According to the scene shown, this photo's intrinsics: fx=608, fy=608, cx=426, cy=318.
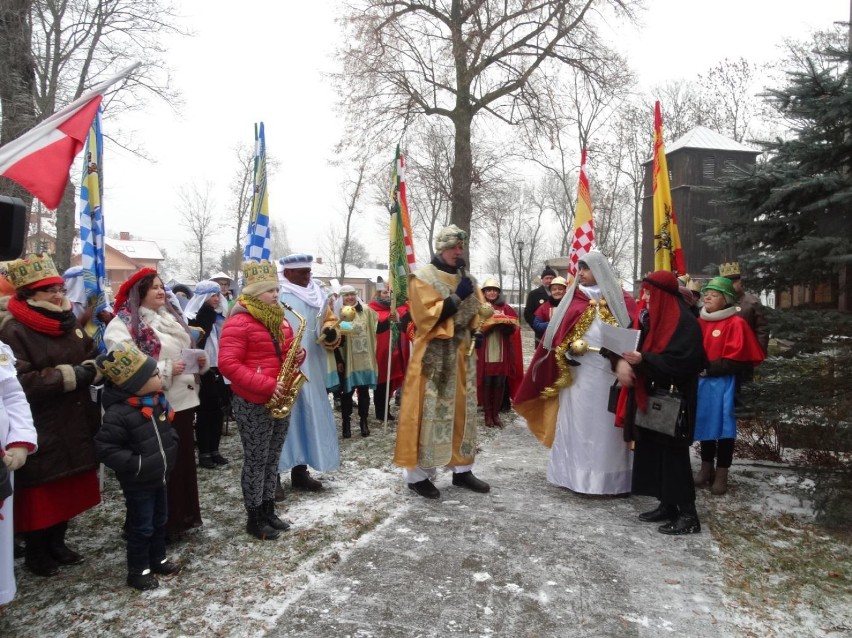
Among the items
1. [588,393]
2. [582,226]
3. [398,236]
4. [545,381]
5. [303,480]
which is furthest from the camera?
[398,236]

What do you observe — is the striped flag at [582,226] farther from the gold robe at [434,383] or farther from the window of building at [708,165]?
the window of building at [708,165]

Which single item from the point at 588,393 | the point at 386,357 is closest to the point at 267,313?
the point at 588,393

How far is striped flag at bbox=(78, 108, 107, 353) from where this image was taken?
14.9 ft

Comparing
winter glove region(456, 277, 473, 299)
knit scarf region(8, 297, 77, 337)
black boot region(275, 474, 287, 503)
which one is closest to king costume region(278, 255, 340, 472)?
black boot region(275, 474, 287, 503)

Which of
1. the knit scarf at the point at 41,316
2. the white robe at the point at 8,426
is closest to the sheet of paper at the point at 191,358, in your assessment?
the knit scarf at the point at 41,316

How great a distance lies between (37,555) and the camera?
3.73 m

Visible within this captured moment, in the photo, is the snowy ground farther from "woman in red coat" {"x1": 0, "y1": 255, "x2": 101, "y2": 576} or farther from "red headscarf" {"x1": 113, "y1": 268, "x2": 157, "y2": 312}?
"red headscarf" {"x1": 113, "y1": 268, "x2": 157, "y2": 312}

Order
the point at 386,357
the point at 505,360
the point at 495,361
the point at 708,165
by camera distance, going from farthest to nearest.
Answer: the point at 708,165, the point at 386,357, the point at 505,360, the point at 495,361

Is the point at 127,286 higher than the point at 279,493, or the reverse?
the point at 127,286

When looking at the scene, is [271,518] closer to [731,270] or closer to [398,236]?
[398,236]

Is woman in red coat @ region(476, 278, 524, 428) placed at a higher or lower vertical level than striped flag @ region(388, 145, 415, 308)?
lower

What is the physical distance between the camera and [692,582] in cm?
365

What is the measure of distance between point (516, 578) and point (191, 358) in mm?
2551

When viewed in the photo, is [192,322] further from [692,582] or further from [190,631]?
[692,582]
